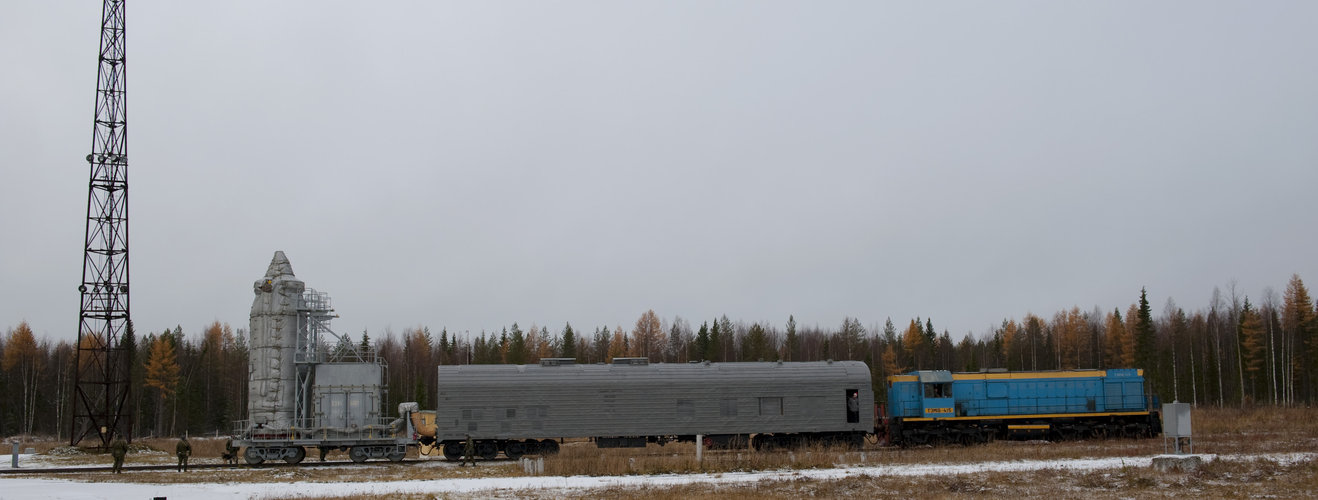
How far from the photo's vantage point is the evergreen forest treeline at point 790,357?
80.7 meters

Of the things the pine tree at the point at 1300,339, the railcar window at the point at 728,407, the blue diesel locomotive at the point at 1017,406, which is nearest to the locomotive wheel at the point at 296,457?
the railcar window at the point at 728,407

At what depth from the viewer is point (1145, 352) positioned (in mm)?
77938

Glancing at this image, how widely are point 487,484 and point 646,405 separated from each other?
38.7 ft

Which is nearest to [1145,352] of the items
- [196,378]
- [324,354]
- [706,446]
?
[706,446]

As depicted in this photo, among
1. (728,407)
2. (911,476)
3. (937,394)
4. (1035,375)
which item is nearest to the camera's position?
(911,476)

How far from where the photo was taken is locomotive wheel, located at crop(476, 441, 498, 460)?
115 ft

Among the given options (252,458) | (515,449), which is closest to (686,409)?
(515,449)

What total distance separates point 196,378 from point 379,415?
65123 mm

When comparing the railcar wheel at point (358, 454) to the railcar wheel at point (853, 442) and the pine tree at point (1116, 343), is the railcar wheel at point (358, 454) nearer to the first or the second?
the railcar wheel at point (853, 442)

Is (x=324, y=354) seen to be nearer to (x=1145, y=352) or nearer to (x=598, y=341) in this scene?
(x=1145, y=352)

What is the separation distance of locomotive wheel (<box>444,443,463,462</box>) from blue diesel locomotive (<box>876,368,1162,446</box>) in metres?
17.2

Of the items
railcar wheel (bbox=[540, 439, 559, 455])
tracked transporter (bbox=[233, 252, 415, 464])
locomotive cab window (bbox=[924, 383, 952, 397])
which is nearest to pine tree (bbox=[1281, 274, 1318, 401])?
locomotive cab window (bbox=[924, 383, 952, 397])

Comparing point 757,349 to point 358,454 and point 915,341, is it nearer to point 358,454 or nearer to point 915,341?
point 915,341

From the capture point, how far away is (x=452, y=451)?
3481 centimetres
